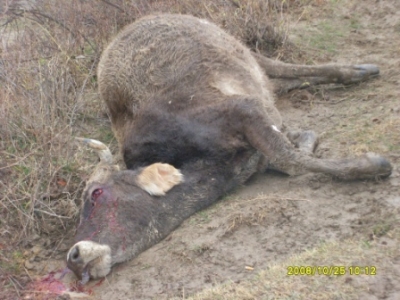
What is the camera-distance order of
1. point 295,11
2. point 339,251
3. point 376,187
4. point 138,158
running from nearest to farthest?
1. point 339,251
2. point 376,187
3. point 138,158
4. point 295,11

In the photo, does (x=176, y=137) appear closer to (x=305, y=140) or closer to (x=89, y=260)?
(x=305, y=140)

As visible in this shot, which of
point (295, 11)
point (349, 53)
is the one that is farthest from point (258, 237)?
point (295, 11)

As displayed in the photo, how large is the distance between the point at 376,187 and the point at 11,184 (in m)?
2.88

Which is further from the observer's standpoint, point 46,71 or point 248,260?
point 46,71

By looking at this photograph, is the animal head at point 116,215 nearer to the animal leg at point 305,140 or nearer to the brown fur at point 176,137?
the brown fur at point 176,137

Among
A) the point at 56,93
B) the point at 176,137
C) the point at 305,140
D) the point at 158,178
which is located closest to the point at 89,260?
the point at 158,178

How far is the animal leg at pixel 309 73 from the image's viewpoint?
6789 millimetres

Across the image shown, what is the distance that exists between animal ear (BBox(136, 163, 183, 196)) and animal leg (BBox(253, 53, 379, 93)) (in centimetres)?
258

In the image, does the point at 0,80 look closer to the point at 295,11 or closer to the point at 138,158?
the point at 138,158

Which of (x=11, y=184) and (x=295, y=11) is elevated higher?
(x=295, y=11)

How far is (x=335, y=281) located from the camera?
357 cm

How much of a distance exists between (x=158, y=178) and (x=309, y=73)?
2886mm
